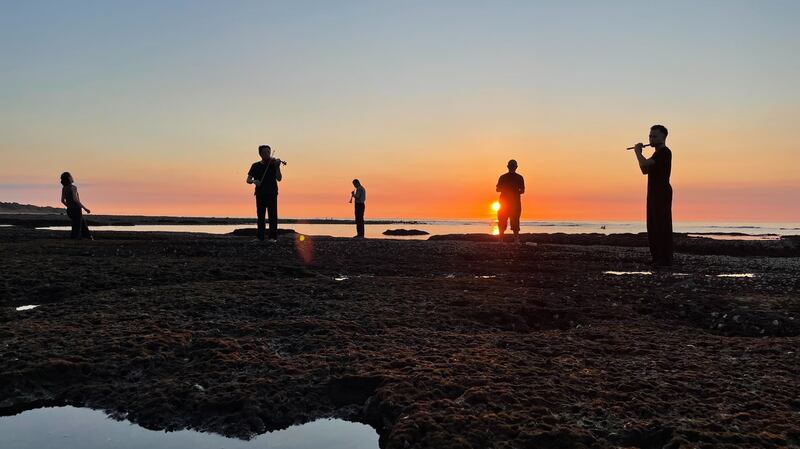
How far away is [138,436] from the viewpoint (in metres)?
2.44

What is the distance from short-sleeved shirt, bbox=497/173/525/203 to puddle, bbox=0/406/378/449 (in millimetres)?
13452

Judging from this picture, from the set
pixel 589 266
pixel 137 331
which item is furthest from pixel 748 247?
pixel 137 331

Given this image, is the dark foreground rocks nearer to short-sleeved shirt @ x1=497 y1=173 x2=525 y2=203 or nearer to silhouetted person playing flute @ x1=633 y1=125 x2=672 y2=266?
silhouetted person playing flute @ x1=633 y1=125 x2=672 y2=266

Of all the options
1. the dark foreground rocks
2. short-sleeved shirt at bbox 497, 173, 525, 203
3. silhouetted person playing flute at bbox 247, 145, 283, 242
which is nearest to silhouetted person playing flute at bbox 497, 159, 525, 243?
short-sleeved shirt at bbox 497, 173, 525, 203

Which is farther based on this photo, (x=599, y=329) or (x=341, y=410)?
(x=599, y=329)

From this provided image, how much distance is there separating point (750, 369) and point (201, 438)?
9.10ft

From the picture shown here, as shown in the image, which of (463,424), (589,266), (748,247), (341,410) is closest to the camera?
(463,424)

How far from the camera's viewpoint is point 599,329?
4.05 meters

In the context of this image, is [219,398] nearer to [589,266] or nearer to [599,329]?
[599,329]

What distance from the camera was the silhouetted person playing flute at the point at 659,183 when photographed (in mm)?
9047

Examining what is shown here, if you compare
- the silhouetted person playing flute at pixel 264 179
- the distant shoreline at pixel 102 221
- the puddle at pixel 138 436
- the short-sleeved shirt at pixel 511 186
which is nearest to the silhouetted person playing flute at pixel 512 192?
the short-sleeved shirt at pixel 511 186

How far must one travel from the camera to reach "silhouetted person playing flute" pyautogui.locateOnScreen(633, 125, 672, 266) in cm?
905

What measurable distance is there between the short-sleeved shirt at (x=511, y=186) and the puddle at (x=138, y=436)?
530 inches

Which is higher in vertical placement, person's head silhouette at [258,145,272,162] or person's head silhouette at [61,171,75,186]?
person's head silhouette at [258,145,272,162]
